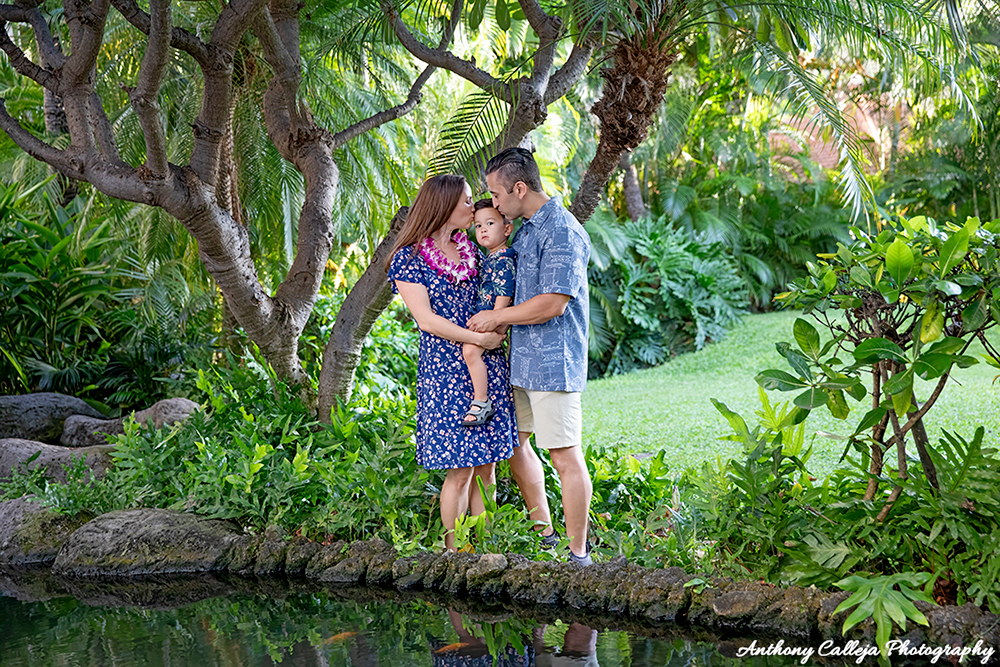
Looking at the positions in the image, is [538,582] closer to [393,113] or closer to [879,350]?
[879,350]

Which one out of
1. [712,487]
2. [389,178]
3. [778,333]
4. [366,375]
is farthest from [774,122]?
[712,487]

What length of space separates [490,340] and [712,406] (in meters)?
5.57

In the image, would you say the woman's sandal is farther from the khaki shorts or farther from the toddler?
the khaki shorts

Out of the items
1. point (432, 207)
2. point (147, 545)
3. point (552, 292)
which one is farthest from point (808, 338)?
point (147, 545)

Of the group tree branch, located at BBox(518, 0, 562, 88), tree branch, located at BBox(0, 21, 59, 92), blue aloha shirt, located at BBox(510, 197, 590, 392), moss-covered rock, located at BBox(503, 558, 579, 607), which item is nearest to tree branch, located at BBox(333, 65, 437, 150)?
tree branch, located at BBox(518, 0, 562, 88)

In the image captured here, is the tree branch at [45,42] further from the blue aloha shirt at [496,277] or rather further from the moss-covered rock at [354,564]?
the moss-covered rock at [354,564]

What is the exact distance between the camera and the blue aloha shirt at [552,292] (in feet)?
12.0

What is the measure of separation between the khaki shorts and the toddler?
0.21 metres

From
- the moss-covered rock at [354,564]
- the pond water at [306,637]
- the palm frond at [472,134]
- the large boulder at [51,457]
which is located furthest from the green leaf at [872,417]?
the large boulder at [51,457]

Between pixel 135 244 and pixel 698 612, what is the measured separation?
8.37 meters

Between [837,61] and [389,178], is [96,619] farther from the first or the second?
[837,61]

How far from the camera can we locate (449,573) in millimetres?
3775

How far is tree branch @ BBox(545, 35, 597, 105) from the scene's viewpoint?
198 inches

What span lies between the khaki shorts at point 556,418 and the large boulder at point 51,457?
319 cm
